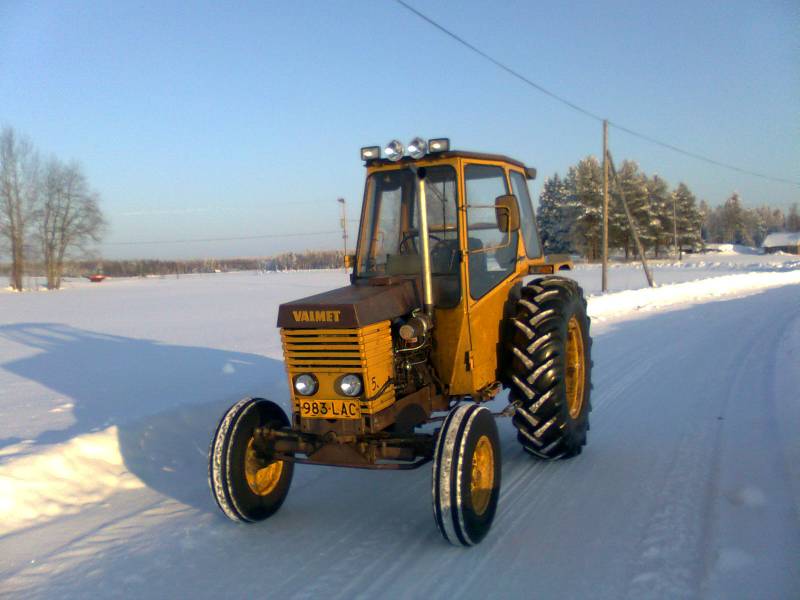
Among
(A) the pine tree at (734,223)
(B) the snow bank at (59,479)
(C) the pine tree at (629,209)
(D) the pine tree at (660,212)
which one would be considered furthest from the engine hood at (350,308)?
(A) the pine tree at (734,223)

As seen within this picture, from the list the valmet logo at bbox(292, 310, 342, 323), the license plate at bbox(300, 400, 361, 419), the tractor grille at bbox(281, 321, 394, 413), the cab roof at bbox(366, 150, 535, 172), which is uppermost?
the cab roof at bbox(366, 150, 535, 172)

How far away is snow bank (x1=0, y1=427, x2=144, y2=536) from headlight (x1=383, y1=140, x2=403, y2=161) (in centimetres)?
338

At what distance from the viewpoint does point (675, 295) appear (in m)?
21.8

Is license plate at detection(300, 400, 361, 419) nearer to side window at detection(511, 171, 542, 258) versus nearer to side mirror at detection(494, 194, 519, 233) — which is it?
side mirror at detection(494, 194, 519, 233)

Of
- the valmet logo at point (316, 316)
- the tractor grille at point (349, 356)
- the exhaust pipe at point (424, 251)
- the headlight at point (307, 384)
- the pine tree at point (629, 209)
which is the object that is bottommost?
the headlight at point (307, 384)

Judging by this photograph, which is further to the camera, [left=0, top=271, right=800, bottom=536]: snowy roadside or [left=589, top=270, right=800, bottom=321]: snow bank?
[left=589, top=270, right=800, bottom=321]: snow bank

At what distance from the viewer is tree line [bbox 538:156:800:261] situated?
56294 millimetres

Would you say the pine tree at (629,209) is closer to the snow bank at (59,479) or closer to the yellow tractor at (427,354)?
the yellow tractor at (427,354)

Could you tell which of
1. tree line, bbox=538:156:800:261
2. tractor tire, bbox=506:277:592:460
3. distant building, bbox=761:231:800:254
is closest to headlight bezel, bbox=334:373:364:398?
tractor tire, bbox=506:277:592:460

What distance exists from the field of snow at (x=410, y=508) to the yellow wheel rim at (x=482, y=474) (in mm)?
243

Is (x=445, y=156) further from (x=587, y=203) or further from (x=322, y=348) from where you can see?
(x=587, y=203)

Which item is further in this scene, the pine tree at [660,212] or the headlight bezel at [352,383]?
the pine tree at [660,212]

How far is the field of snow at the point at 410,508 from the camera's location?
3596 millimetres

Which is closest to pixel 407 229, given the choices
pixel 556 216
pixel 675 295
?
pixel 675 295
